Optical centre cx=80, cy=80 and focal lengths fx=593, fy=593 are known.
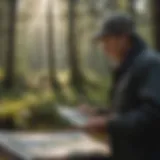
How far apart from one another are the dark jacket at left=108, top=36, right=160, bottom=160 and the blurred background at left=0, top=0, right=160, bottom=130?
9.25 ft

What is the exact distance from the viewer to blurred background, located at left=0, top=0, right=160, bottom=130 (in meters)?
5.41

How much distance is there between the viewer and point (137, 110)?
2414mm

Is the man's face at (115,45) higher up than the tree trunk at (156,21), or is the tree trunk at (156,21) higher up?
the tree trunk at (156,21)

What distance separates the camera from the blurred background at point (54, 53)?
5414 mm

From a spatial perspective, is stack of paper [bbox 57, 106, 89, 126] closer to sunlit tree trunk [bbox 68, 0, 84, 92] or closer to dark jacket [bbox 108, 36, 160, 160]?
dark jacket [bbox 108, 36, 160, 160]

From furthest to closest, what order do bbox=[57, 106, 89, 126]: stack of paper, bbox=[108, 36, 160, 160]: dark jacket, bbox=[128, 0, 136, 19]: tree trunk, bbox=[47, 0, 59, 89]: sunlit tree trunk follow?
bbox=[47, 0, 59, 89]: sunlit tree trunk < bbox=[128, 0, 136, 19]: tree trunk < bbox=[57, 106, 89, 126]: stack of paper < bbox=[108, 36, 160, 160]: dark jacket

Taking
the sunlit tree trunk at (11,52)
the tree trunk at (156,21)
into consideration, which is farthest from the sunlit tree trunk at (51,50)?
the tree trunk at (156,21)

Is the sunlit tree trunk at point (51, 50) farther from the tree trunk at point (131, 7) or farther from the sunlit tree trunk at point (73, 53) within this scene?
the tree trunk at point (131, 7)

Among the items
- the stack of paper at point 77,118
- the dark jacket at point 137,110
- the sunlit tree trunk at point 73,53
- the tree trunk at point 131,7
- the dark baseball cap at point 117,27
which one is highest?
the tree trunk at point 131,7

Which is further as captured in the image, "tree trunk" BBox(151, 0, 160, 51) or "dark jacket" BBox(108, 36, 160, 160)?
"tree trunk" BBox(151, 0, 160, 51)

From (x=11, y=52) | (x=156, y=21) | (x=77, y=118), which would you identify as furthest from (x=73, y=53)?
(x=77, y=118)

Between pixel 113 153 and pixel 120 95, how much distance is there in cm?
26

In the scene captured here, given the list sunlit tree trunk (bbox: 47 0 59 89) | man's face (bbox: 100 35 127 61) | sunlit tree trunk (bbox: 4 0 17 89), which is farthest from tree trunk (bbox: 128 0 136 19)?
man's face (bbox: 100 35 127 61)

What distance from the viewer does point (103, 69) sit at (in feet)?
18.2
